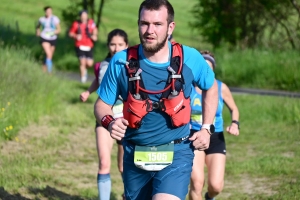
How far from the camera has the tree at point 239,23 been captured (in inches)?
892

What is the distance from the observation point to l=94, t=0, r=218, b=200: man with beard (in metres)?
4.97

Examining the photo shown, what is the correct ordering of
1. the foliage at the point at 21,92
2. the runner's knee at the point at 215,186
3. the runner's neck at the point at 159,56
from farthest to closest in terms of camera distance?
1. the foliage at the point at 21,92
2. the runner's knee at the point at 215,186
3. the runner's neck at the point at 159,56

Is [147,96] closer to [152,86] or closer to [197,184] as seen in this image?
[152,86]

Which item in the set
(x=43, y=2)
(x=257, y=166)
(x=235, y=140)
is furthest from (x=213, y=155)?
(x=43, y=2)

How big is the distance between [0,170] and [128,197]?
4055mm

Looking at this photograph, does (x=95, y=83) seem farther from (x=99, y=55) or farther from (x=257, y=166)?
(x=99, y=55)

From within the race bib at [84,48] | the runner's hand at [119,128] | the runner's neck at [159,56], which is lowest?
the race bib at [84,48]

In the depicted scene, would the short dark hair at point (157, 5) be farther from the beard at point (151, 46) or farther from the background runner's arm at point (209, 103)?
the background runner's arm at point (209, 103)

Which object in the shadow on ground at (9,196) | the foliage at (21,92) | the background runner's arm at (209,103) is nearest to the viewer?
the background runner's arm at (209,103)

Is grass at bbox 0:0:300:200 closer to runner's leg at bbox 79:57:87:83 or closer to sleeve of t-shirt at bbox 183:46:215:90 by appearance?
runner's leg at bbox 79:57:87:83

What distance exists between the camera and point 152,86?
4988 millimetres

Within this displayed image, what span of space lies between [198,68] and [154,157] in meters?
0.73

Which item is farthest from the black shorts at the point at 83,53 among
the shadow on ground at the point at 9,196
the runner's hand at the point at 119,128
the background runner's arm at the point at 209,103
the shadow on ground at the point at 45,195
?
Answer: the runner's hand at the point at 119,128

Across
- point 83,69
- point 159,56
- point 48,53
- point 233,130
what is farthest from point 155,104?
point 48,53
